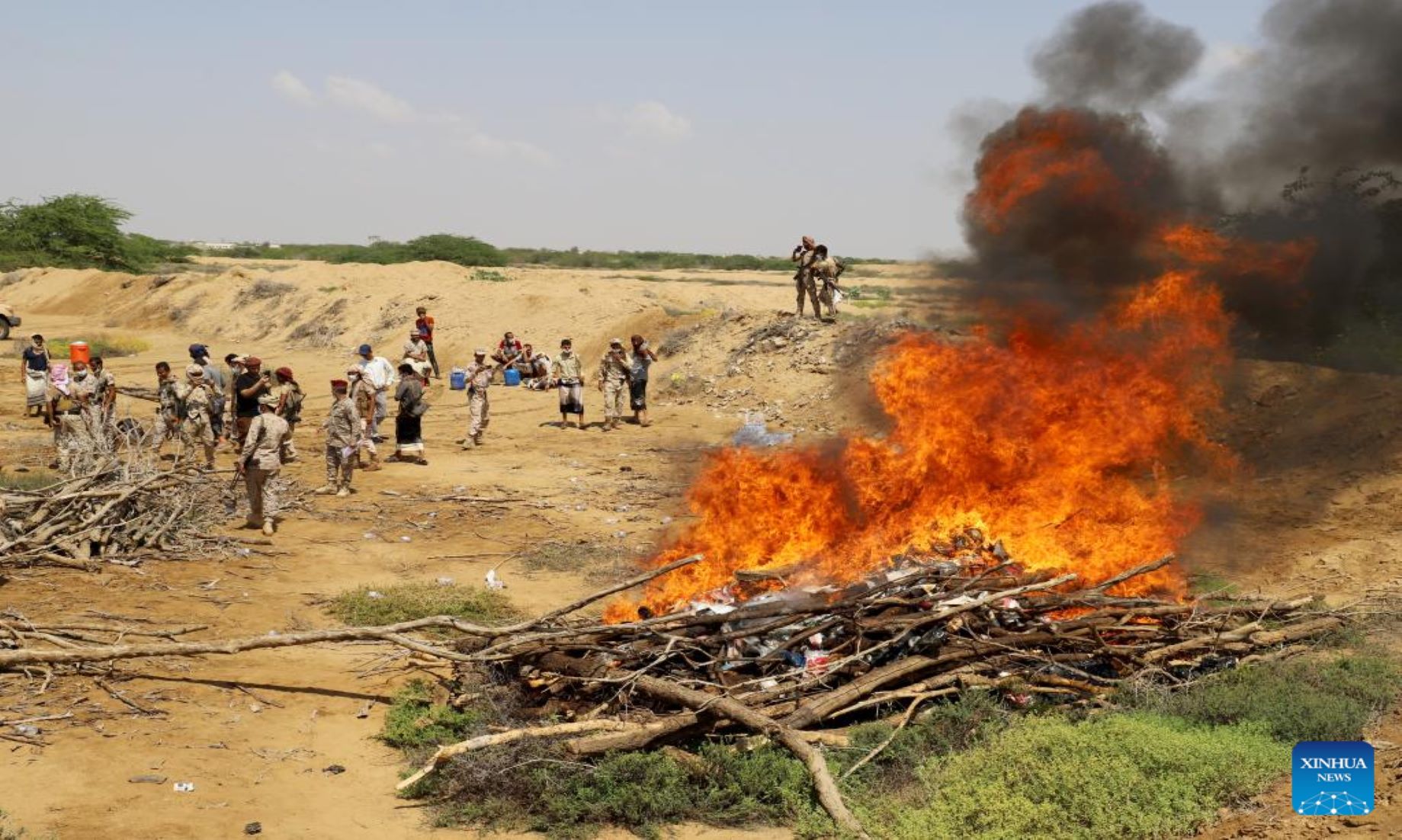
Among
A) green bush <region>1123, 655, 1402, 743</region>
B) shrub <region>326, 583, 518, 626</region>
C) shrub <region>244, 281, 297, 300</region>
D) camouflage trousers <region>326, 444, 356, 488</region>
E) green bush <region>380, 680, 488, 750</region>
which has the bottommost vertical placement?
green bush <region>380, 680, 488, 750</region>

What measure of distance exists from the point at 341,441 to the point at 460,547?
2.64 meters

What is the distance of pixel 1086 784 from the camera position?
6672 millimetres

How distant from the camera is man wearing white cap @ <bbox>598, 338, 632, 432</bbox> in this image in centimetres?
2059

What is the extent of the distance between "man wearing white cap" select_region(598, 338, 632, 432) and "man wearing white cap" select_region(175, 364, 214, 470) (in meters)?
7.22

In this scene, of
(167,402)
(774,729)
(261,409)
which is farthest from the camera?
(167,402)

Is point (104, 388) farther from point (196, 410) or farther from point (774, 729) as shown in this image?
point (774, 729)

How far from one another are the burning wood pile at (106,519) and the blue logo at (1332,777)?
35.1 ft

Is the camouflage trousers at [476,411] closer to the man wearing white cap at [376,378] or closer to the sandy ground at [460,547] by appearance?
the sandy ground at [460,547]

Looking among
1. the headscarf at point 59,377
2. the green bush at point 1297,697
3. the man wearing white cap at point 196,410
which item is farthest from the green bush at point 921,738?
the headscarf at point 59,377

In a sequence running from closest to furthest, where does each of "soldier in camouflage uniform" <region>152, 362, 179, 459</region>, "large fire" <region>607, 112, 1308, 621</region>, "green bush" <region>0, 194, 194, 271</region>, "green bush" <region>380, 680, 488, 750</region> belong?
"green bush" <region>380, 680, 488, 750</region>
"large fire" <region>607, 112, 1308, 621</region>
"soldier in camouflage uniform" <region>152, 362, 179, 459</region>
"green bush" <region>0, 194, 194, 271</region>

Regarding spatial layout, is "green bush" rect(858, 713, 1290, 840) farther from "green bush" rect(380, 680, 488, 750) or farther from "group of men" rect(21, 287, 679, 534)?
"group of men" rect(21, 287, 679, 534)

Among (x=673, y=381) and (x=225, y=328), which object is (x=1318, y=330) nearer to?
(x=673, y=381)

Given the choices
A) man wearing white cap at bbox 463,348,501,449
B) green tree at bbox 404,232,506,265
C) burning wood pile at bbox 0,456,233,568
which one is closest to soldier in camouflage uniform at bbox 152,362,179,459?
burning wood pile at bbox 0,456,233,568

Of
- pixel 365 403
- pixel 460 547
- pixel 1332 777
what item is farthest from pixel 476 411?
pixel 1332 777
